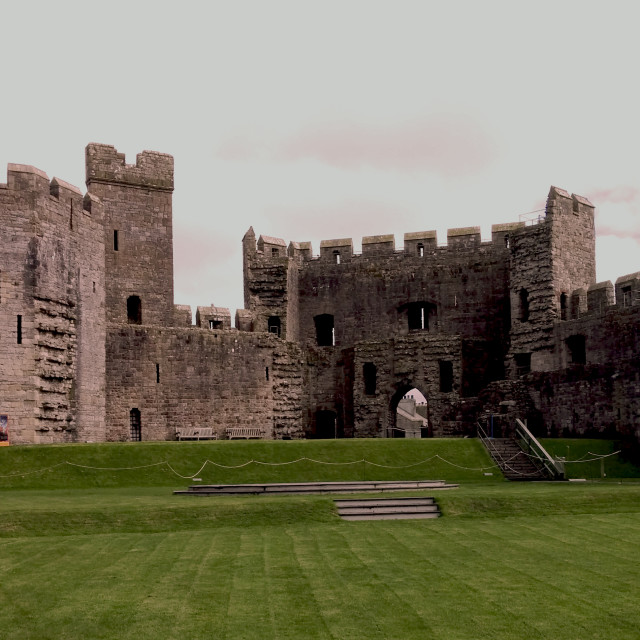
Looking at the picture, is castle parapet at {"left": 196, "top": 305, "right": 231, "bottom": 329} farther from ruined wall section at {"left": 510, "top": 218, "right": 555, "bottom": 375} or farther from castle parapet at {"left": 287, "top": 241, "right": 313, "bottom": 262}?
ruined wall section at {"left": 510, "top": 218, "right": 555, "bottom": 375}

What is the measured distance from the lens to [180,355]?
4697 cm

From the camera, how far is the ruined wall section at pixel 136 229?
4828 centimetres

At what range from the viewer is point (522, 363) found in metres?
50.8

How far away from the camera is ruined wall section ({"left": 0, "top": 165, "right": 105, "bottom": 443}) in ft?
122

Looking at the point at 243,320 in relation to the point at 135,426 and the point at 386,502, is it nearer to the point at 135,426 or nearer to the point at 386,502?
the point at 135,426

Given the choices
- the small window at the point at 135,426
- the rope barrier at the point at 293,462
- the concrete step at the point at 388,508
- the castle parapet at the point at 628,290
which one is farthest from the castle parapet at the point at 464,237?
the concrete step at the point at 388,508

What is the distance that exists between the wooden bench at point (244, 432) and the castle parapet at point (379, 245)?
524 inches

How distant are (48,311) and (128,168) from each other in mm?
13001

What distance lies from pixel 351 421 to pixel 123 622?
40833 millimetres

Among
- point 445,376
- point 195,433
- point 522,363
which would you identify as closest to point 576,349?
point 522,363

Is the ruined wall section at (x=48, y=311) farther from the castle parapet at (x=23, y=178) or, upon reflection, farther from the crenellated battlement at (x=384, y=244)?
the crenellated battlement at (x=384, y=244)

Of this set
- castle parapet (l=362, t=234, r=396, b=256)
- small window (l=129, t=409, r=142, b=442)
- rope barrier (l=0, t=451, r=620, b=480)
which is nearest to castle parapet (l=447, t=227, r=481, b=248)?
castle parapet (l=362, t=234, r=396, b=256)

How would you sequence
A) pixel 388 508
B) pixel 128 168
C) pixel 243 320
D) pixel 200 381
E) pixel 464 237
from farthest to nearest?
pixel 464 237 < pixel 243 320 < pixel 128 168 < pixel 200 381 < pixel 388 508

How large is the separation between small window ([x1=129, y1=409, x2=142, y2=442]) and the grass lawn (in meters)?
18.8
